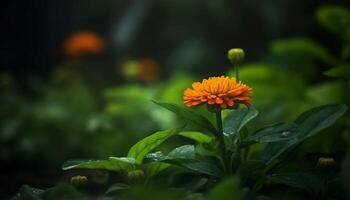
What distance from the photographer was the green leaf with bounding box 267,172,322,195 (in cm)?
141

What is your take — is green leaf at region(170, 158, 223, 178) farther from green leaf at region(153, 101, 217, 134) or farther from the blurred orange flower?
the blurred orange flower

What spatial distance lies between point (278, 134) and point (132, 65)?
1.95 m

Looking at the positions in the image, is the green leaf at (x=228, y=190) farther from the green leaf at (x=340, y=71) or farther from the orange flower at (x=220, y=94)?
the green leaf at (x=340, y=71)

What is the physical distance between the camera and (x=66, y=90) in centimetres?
342

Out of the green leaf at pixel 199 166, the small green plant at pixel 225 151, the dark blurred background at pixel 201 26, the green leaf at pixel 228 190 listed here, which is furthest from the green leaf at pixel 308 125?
the dark blurred background at pixel 201 26

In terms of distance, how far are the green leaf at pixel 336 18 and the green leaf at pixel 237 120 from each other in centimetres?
69

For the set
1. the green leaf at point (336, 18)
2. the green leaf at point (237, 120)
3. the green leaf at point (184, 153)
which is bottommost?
the green leaf at point (184, 153)

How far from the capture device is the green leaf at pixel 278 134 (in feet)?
4.59

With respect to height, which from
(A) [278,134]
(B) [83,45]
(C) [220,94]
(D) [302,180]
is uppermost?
(B) [83,45]

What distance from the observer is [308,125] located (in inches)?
58.9

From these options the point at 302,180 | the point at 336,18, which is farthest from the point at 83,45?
the point at 302,180

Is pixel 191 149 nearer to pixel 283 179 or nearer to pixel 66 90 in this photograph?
pixel 283 179

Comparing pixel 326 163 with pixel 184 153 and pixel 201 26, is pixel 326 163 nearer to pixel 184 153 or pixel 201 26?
pixel 184 153

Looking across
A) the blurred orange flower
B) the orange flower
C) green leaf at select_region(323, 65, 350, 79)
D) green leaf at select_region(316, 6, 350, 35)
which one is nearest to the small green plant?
the orange flower
